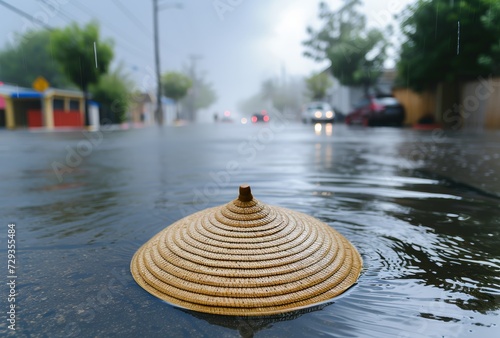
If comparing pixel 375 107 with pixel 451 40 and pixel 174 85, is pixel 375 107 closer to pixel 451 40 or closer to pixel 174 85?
pixel 451 40

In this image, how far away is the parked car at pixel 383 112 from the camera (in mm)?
21547

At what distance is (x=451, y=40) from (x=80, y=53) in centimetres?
2473

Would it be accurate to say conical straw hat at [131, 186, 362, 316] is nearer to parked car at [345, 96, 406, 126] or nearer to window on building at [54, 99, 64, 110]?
parked car at [345, 96, 406, 126]

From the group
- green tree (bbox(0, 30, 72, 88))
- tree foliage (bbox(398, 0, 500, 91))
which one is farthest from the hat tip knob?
green tree (bbox(0, 30, 72, 88))

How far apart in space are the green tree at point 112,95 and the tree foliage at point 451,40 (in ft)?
86.8

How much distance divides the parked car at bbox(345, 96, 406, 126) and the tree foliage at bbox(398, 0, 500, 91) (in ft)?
5.62

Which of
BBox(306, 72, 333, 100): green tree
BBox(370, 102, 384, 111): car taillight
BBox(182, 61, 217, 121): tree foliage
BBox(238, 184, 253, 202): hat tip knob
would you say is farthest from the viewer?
BBox(182, 61, 217, 121): tree foliage

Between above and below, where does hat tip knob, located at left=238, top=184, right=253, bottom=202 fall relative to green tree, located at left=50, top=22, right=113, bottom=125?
below

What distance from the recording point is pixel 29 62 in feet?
181

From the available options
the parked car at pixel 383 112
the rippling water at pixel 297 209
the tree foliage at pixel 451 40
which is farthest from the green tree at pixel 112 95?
the rippling water at pixel 297 209

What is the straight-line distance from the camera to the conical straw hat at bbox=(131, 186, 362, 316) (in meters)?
1.83

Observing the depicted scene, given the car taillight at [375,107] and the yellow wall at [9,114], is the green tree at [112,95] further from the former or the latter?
the car taillight at [375,107]

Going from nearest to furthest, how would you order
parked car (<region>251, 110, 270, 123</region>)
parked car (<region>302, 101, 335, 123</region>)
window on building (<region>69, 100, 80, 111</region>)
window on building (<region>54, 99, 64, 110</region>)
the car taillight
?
the car taillight
parked car (<region>302, 101, 335, 123</region>)
window on building (<region>54, 99, 64, 110</region>)
window on building (<region>69, 100, 80, 111</region>)
parked car (<region>251, 110, 270, 123</region>)

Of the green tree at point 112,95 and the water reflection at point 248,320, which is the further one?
the green tree at point 112,95
